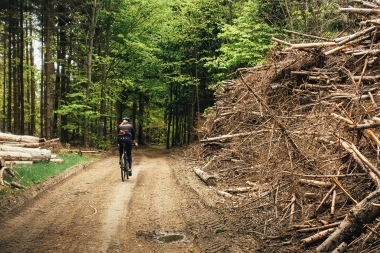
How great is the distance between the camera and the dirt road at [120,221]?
6.02 metres

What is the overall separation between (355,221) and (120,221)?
15.8ft

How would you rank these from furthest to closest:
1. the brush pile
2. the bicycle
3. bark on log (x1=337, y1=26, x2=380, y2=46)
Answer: the bicycle, bark on log (x1=337, y1=26, x2=380, y2=46), the brush pile

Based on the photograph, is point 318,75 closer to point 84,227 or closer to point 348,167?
point 348,167

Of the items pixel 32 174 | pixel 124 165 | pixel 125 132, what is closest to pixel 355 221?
pixel 124 165

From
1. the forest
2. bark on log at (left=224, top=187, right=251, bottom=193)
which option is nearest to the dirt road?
bark on log at (left=224, top=187, right=251, bottom=193)

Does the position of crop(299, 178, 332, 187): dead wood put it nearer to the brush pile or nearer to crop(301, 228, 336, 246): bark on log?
the brush pile

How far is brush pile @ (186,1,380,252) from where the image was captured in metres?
5.37

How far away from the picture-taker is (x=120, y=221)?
7410 millimetres

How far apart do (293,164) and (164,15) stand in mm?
22652

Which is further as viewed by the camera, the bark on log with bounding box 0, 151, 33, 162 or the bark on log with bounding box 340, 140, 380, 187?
the bark on log with bounding box 0, 151, 33, 162

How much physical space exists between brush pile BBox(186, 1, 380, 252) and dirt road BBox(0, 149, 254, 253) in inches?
29.8

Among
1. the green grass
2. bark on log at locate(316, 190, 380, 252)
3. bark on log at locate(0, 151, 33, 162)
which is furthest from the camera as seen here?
bark on log at locate(0, 151, 33, 162)

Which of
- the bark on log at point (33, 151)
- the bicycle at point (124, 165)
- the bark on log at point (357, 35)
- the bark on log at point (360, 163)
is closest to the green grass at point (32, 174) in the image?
the bark on log at point (33, 151)

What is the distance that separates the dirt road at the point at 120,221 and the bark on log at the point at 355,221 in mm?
1460
